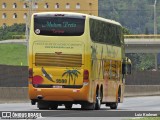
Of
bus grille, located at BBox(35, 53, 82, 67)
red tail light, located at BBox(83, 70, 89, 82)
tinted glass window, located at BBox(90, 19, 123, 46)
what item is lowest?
red tail light, located at BBox(83, 70, 89, 82)

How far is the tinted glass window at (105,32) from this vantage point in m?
33.7

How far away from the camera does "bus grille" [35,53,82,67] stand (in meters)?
32.8

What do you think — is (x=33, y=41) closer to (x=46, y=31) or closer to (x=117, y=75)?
(x=46, y=31)

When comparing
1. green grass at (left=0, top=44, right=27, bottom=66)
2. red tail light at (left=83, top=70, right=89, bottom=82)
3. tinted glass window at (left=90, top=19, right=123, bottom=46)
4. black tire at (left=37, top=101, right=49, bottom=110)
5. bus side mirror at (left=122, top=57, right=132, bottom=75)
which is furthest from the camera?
green grass at (left=0, top=44, right=27, bottom=66)

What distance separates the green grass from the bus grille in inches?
3008

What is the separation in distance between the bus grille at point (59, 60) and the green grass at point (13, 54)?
251ft

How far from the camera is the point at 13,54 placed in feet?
384

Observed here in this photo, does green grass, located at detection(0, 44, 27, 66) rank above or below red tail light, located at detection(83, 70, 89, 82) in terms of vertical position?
below

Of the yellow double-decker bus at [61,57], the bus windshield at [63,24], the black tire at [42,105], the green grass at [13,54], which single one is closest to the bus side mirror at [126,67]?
the black tire at [42,105]

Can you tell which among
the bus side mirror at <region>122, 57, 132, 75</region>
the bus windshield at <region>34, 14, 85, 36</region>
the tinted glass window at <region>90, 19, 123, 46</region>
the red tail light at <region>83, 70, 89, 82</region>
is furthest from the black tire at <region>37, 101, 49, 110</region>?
the bus side mirror at <region>122, 57, 132, 75</region>

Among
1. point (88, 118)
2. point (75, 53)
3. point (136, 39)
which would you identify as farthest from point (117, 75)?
point (136, 39)

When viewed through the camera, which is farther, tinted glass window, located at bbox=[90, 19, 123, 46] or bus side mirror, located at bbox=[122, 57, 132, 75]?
bus side mirror, located at bbox=[122, 57, 132, 75]

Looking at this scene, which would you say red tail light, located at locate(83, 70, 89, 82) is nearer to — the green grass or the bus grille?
the bus grille

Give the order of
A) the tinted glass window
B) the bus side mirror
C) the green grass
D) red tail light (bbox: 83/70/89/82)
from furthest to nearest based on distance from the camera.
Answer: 1. the green grass
2. the bus side mirror
3. the tinted glass window
4. red tail light (bbox: 83/70/89/82)
